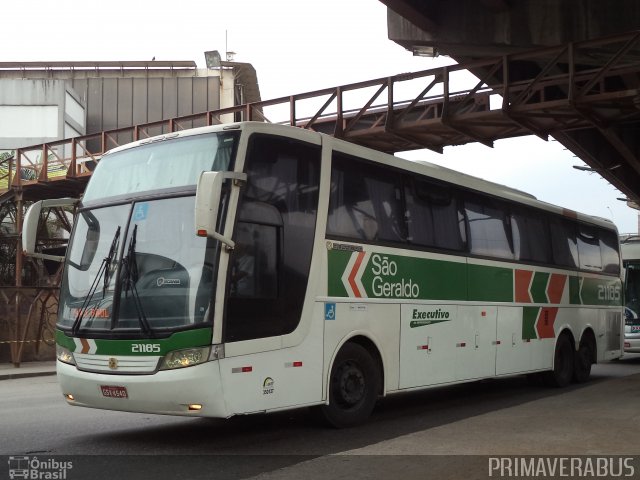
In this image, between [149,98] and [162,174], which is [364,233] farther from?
[149,98]

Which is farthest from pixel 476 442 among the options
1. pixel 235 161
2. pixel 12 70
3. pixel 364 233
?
pixel 12 70

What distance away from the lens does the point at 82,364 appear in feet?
25.8

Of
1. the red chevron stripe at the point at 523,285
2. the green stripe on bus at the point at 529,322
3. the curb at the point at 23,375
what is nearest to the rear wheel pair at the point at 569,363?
the green stripe on bus at the point at 529,322

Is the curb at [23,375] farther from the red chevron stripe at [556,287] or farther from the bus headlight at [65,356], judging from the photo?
the red chevron stripe at [556,287]

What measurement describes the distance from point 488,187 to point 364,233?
4.02m

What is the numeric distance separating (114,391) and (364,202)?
3.92m

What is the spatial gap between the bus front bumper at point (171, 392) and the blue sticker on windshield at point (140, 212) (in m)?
1.70

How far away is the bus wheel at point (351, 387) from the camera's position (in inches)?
346

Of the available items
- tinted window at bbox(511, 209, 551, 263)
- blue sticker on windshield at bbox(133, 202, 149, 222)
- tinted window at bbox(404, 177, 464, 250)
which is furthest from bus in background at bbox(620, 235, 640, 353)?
blue sticker on windshield at bbox(133, 202, 149, 222)

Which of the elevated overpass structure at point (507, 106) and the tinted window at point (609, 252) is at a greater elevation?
the elevated overpass structure at point (507, 106)

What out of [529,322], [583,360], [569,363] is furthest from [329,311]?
[583,360]

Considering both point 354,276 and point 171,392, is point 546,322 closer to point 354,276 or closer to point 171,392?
point 354,276

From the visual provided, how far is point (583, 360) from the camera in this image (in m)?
15.6

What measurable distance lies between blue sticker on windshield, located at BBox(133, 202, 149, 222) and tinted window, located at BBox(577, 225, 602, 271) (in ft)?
35.2
